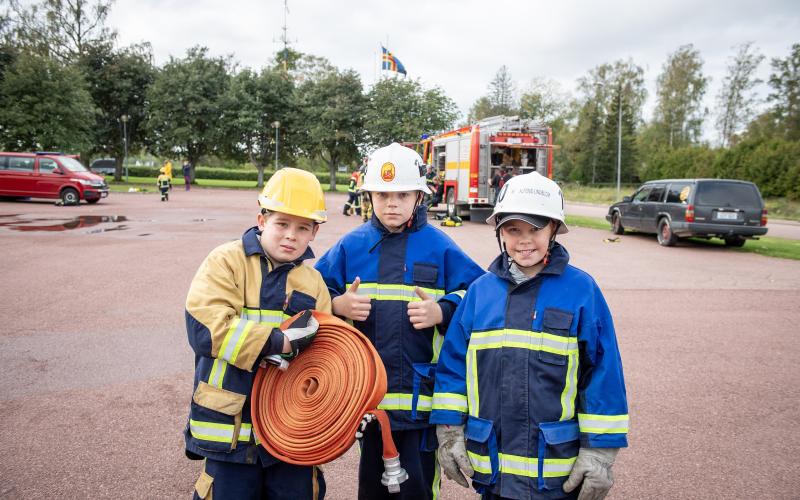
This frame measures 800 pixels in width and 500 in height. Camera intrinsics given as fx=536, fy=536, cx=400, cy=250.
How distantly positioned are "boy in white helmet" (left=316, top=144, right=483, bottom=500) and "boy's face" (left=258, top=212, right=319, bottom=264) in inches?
12.6

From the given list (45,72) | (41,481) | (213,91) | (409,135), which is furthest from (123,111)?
(41,481)

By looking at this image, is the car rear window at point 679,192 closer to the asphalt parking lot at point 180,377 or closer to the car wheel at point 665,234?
the car wheel at point 665,234

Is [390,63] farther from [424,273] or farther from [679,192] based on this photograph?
[424,273]

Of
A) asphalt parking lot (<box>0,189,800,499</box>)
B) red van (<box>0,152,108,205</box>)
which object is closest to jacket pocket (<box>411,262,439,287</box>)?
asphalt parking lot (<box>0,189,800,499</box>)

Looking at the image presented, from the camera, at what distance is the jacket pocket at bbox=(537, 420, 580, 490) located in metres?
1.99

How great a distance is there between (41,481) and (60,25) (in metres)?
54.5

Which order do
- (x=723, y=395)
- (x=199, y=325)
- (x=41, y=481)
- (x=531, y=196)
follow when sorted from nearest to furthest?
(x=199, y=325)
(x=531, y=196)
(x=41, y=481)
(x=723, y=395)

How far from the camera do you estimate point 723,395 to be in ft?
15.0

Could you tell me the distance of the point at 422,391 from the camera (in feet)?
8.07

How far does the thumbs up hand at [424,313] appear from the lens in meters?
2.36

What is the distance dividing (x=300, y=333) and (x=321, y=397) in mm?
259

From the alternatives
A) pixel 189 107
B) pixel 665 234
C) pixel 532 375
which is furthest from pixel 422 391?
pixel 189 107

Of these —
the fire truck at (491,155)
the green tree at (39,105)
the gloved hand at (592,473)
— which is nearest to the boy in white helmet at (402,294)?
the gloved hand at (592,473)

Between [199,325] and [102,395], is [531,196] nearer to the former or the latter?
[199,325]
